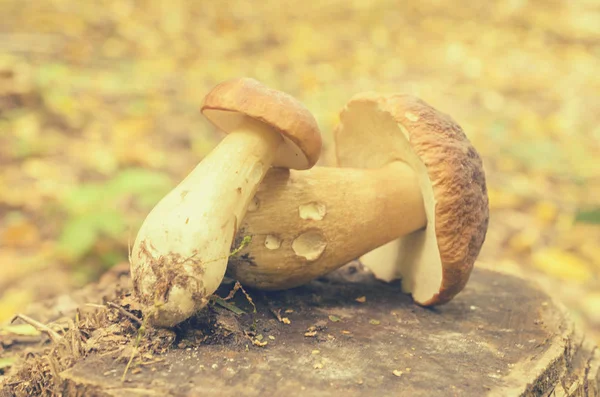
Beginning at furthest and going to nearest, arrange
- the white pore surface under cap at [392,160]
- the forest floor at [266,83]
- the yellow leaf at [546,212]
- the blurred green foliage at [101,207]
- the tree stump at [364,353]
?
the yellow leaf at [546,212]
the forest floor at [266,83]
the blurred green foliage at [101,207]
the white pore surface under cap at [392,160]
the tree stump at [364,353]

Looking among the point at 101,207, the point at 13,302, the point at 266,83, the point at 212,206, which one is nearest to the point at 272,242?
the point at 212,206

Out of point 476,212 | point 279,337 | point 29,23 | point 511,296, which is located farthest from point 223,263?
point 29,23

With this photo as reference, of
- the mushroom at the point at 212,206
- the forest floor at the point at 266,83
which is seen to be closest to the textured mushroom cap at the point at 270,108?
the mushroom at the point at 212,206

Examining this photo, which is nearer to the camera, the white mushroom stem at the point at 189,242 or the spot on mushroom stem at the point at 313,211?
the white mushroom stem at the point at 189,242

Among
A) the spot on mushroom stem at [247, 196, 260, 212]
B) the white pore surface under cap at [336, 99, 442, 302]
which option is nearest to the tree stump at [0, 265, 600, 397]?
the white pore surface under cap at [336, 99, 442, 302]

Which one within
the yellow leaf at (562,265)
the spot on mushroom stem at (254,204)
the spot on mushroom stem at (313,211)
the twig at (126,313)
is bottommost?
the yellow leaf at (562,265)

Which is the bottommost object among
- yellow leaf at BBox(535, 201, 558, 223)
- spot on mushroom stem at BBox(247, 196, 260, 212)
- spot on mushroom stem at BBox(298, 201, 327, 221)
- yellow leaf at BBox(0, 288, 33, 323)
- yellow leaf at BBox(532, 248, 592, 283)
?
yellow leaf at BBox(532, 248, 592, 283)

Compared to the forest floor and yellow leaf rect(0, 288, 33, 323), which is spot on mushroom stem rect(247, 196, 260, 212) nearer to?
yellow leaf rect(0, 288, 33, 323)

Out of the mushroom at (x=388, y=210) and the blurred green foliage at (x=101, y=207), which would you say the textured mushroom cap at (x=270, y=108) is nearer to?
the mushroom at (x=388, y=210)

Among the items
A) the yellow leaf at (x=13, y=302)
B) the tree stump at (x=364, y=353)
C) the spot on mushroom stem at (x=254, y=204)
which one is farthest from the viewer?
the yellow leaf at (x=13, y=302)
